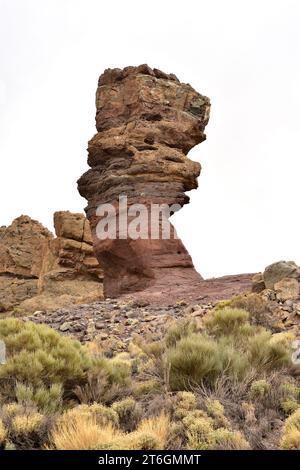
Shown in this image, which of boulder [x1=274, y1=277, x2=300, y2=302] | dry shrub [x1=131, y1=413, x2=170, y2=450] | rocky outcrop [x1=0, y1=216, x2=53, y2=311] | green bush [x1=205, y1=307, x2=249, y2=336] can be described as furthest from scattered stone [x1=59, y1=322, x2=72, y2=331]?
rocky outcrop [x1=0, y1=216, x2=53, y2=311]

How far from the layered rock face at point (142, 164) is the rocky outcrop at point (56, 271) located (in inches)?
324

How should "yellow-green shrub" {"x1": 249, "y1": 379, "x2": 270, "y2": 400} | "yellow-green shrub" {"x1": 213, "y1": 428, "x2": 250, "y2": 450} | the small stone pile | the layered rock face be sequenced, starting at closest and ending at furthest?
"yellow-green shrub" {"x1": 213, "y1": 428, "x2": 250, "y2": 450}
"yellow-green shrub" {"x1": 249, "y1": 379, "x2": 270, "y2": 400}
the small stone pile
the layered rock face

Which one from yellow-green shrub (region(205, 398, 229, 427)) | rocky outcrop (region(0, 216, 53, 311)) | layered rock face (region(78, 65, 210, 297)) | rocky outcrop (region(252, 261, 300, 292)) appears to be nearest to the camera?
yellow-green shrub (region(205, 398, 229, 427))

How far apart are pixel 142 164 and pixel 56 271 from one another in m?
17.1

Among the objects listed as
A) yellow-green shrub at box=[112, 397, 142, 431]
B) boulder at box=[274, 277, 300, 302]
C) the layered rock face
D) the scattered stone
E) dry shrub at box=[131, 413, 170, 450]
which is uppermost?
the layered rock face

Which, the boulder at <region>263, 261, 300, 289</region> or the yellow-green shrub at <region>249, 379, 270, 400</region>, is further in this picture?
the boulder at <region>263, 261, 300, 289</region>

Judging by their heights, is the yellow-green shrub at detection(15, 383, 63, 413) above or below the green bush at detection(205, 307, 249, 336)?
below

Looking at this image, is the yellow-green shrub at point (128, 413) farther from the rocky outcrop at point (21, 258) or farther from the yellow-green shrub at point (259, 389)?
the rocky outcrop at point (21, 258)

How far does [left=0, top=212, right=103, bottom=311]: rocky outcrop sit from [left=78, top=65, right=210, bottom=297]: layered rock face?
8239 millimetres

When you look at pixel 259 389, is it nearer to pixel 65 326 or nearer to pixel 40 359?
pixel 40 359

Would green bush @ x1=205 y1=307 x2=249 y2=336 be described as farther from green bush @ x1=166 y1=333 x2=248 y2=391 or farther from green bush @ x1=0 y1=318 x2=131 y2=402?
green bush @ x1=166 y1=333 x2=248 y2=391

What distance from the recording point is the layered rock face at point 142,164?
23.6 meters

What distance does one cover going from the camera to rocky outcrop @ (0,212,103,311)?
37188 mm

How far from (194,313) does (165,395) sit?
845 cm
